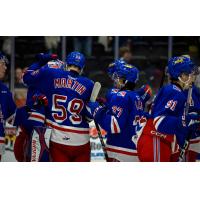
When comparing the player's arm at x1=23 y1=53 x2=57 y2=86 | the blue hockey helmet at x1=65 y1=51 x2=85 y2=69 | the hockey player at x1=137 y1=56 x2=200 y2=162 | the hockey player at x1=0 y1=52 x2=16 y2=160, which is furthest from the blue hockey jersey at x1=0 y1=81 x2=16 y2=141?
the hockey player at x1=137 y1=56 x2=200 y2=162

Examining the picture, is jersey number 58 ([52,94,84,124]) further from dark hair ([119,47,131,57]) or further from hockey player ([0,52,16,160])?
dark hair ([119,47,131,57])

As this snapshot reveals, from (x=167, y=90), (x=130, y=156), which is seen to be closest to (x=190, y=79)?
(x=167, y=90)

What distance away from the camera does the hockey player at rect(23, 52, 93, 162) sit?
714 centimetres

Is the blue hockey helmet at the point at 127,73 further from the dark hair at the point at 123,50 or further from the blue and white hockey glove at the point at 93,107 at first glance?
the dark hair at the point at 123,50

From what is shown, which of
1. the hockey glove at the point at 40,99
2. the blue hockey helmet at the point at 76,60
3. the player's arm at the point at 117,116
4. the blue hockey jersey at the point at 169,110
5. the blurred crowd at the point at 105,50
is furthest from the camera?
the blurred crowd at the point at 105,50

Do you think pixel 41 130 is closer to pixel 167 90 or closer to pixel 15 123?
pixel 15 123

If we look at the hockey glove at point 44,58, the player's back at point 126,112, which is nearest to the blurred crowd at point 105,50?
the hockey glove at point 44,58

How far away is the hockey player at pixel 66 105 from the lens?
7.14 metres

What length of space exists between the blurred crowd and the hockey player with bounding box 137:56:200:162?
10.6 ft

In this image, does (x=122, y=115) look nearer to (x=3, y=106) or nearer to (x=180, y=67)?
(x=180, y=67)

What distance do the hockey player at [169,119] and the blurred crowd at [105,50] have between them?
10.6 feet

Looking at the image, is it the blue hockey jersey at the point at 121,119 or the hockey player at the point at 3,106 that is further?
the hockey player at the point at 3,106

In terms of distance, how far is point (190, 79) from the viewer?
682cm

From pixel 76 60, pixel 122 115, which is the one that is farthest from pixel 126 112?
pixel 76 60
